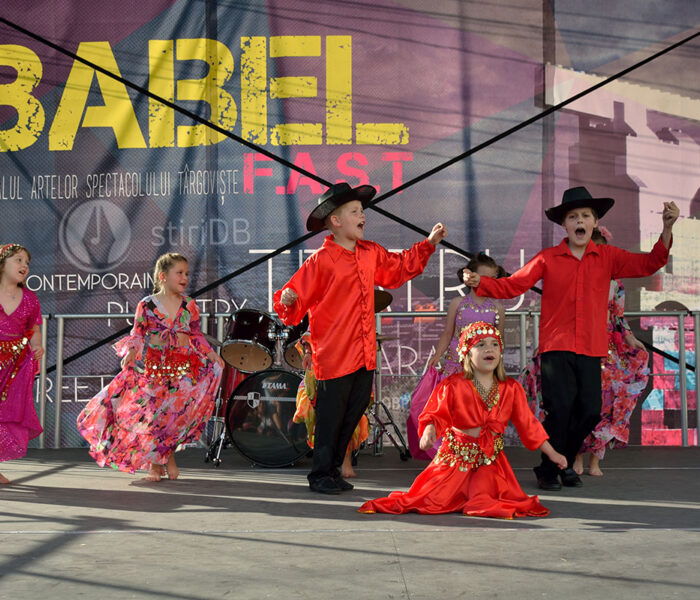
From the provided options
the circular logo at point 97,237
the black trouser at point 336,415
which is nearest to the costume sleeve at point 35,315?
the circular logo at point 97,237

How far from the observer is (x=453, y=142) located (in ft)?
23.6

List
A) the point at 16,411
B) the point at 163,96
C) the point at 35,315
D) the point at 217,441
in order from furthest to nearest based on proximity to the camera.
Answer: the point at 163,96 < the point at 217,441 < the point at 35,315 < the point at 16,411

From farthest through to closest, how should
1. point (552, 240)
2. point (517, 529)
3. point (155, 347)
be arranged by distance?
point (552, 240), point (155, 347), point (517, 529)

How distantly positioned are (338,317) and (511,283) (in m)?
0.92

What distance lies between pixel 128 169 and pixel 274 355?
2.20 m

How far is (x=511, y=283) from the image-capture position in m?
4.96

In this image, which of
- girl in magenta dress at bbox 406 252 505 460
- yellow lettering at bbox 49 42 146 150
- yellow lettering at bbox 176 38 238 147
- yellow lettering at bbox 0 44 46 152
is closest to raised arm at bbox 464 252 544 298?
girl in magenta dress at bbox 406 252 505 460

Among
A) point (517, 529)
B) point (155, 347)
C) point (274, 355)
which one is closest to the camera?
point (517, 529)

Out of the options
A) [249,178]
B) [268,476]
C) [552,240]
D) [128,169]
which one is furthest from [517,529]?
[128,169]

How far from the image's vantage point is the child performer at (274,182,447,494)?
481 centimetres

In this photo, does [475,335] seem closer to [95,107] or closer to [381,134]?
[381,134]

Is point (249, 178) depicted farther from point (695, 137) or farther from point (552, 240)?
point (695, 137)

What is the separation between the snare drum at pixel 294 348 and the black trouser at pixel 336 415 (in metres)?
1.13

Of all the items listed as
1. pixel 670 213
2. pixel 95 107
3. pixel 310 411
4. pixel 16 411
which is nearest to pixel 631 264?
pixel 670 213
